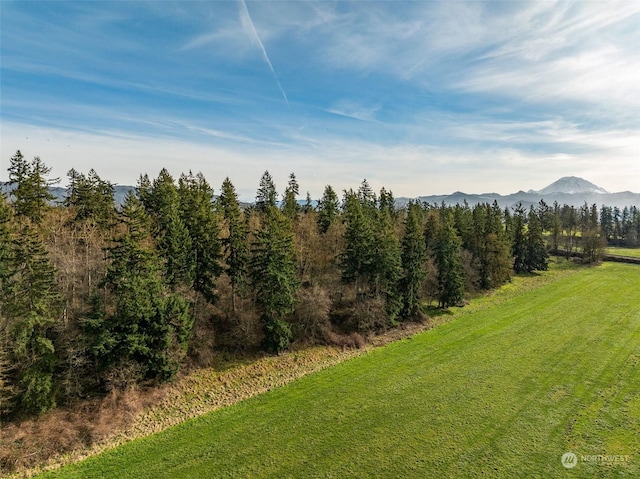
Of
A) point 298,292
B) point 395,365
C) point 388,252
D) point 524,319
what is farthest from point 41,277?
point 524,319

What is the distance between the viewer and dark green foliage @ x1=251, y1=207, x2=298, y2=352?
37.1m

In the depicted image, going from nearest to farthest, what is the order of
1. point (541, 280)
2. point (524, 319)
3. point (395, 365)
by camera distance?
1. point (395, 365)
2. point (524, 319)
3. point (541, 280)

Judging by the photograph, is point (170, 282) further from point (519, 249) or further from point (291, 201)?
point (519, 249)

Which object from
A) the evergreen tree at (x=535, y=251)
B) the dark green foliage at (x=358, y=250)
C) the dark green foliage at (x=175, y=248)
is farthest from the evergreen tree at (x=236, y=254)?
the evergreen tree at (x=535, y=251)

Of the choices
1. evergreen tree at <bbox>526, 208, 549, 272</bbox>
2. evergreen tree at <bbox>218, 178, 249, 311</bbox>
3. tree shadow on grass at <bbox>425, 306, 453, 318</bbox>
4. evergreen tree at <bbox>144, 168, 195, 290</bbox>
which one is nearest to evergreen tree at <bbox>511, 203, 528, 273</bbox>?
evergreen tree at <bbox>526, 208, 549, 272</bbox>

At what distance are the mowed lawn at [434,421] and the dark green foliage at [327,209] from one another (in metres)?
25.0

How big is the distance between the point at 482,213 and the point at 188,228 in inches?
2305

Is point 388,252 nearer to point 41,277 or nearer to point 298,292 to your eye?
point 298,292

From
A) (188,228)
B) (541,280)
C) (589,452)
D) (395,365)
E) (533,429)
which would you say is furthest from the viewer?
(541,280)

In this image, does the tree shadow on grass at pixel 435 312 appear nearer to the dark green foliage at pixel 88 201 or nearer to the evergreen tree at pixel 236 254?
the evergreen tree at pixel 236 254

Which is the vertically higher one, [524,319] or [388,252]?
[388,252]

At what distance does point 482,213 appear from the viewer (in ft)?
239

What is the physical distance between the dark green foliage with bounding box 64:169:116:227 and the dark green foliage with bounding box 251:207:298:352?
18675mm

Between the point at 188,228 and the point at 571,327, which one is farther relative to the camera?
the point at 571,327
